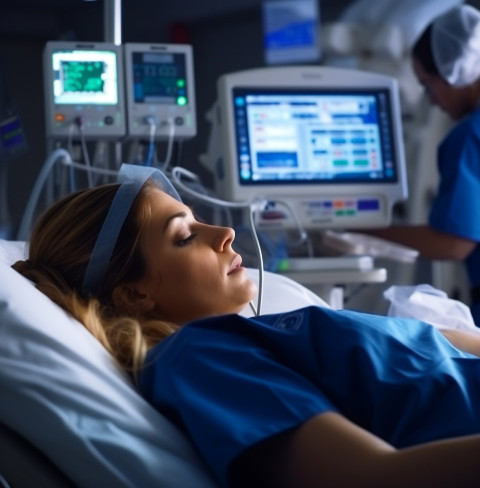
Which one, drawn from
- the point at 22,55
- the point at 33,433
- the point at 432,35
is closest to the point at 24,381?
the point at 33,433

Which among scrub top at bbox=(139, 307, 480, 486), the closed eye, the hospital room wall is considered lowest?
scrub top at bbox=(139, 307, 480, 486)

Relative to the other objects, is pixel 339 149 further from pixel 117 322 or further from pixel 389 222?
pixel 117 322

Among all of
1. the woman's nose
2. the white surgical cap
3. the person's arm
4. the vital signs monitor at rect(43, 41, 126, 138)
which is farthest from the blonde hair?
the white surgical cap

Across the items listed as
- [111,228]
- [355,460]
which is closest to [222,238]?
[111,228]

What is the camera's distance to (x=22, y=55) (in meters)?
5.08

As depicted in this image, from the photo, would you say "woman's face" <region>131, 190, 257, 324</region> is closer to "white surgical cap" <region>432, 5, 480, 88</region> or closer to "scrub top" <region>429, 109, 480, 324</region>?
"scrub top" <region>429, 109, 480, 324</region>

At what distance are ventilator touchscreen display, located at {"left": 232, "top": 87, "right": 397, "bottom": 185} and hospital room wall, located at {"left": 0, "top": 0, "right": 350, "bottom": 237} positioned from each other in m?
2.03

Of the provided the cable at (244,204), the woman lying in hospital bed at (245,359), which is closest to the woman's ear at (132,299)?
the woman lying in hospital bed at (245,359)

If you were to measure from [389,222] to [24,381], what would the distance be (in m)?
2.00

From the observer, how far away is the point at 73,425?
1121 millimetres

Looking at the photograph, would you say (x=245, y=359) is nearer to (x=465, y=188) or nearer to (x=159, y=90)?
(x=159, y=90)

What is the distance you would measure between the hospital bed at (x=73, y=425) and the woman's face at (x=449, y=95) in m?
2.10

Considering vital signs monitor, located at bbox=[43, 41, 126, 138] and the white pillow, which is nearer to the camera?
the white pillow

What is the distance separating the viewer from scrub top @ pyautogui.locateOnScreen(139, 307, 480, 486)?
1.08 meters
